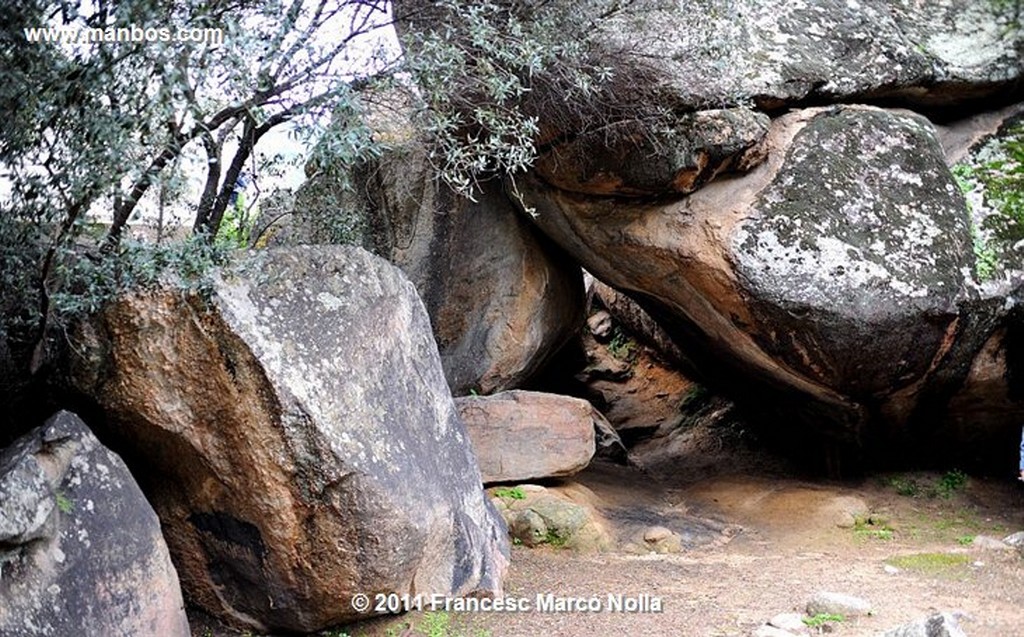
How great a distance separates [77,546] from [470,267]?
6909 mm

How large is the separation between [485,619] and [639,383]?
10.2 meters

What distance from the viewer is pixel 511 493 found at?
938 cm

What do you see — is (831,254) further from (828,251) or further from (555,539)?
(555,539)

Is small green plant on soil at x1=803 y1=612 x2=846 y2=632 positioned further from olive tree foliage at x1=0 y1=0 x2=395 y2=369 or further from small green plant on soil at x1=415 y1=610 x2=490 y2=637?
olive tree foliage at x1=0 y1=0 x2=395 y2=369

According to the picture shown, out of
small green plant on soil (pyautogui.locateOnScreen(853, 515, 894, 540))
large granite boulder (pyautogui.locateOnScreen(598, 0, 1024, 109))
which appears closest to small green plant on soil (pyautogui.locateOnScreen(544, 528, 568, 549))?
small green plant on soil (pyautogui.locateOnScreen(853, 515, 894, 540))

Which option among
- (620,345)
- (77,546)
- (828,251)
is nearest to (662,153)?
(828,251)

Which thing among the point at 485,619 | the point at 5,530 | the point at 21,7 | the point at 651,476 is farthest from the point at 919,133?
the point at 5,530

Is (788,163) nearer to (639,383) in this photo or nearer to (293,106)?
(293,106)

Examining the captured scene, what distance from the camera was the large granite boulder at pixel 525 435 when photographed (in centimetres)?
971

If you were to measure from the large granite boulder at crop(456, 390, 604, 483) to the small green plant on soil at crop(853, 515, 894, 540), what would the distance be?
271cm

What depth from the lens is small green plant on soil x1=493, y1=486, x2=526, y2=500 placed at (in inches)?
367

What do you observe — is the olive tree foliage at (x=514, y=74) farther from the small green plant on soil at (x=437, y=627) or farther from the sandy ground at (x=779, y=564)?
the sandy ground at (x=779, y=564)

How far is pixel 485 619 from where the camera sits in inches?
270

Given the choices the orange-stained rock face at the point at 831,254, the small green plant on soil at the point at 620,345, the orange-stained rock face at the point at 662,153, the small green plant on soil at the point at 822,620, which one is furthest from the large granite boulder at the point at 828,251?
the small green plant on soil at the point at 620,345
